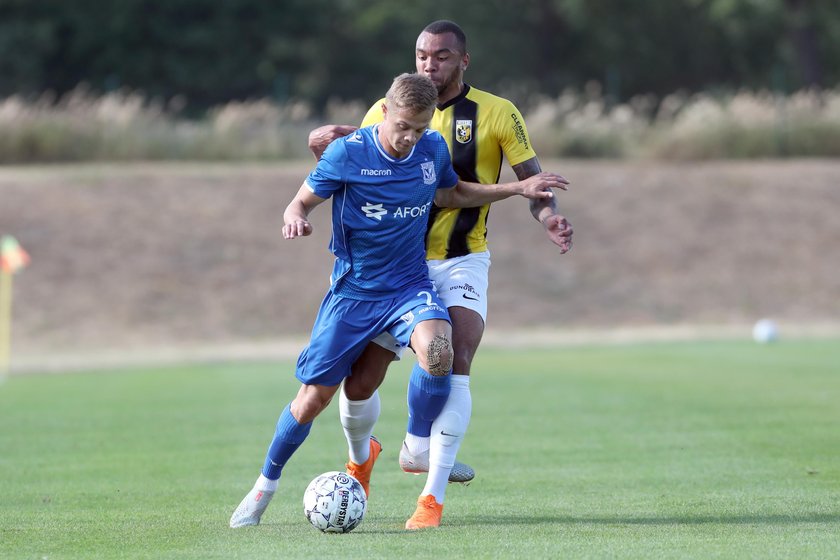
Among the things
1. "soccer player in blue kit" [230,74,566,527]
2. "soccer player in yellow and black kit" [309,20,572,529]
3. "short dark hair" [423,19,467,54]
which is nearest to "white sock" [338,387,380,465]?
"soccer player in yellow and black kit" [309,20,572,529]

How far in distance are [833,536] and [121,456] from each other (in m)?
5.54

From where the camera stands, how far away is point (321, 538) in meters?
6.23

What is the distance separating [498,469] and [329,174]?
2.86 metres

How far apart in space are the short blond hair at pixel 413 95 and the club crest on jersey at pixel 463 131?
0.89 metres

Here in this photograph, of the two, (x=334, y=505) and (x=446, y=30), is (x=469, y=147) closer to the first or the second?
(x=446, y=30)

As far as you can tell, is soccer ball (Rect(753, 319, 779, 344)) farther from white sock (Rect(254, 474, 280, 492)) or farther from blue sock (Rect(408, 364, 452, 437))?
white sock (Rect(254, 474, 280, 492))

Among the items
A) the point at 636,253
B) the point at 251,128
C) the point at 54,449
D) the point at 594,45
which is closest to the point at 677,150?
the point at 636,253

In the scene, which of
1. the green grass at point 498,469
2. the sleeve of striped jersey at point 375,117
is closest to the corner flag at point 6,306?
the green grass at point 498,469

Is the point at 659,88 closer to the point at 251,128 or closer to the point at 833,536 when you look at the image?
the point at 251,128

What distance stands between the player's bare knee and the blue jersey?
40 cm

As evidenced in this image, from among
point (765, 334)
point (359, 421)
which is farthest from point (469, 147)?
point (765, 334)

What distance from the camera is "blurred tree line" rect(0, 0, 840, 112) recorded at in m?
45.6

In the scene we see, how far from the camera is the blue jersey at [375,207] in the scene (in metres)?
6.64

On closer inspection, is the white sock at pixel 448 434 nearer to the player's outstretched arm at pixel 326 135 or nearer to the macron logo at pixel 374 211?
the macron logo at pixel 374 211
